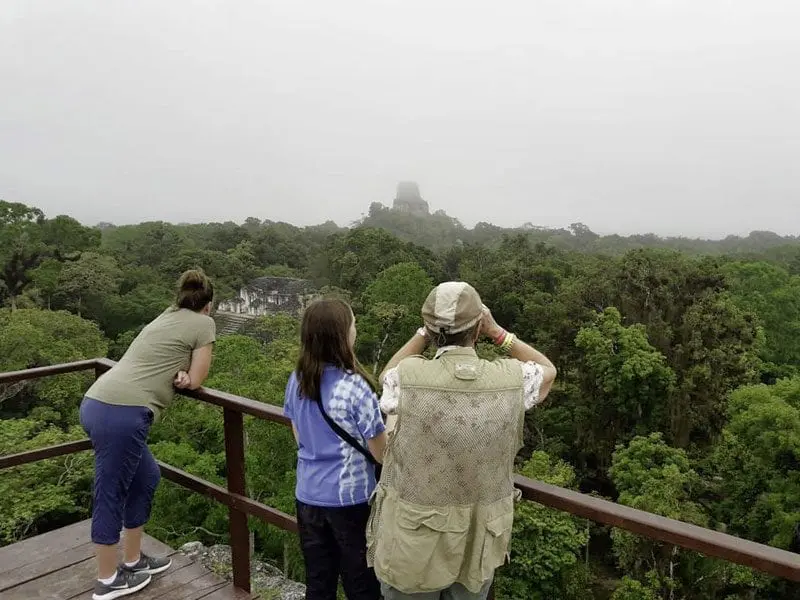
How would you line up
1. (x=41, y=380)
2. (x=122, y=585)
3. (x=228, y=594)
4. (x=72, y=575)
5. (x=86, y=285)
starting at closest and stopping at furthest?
(x=122, y=585), (x=228, y=594), (x=72, y=575), (x=41, y=380), (x=86, y=285)

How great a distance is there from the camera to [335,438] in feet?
6.48

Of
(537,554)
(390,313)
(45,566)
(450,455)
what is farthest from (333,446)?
(390,313)

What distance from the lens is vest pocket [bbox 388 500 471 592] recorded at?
161cm

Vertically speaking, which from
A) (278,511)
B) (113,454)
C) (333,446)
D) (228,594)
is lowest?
(228,594)

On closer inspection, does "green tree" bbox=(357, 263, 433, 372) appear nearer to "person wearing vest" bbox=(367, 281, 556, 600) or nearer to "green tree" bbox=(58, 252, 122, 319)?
"green tree" bbox=(58, 252, 122, 319)

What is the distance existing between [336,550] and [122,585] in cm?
129

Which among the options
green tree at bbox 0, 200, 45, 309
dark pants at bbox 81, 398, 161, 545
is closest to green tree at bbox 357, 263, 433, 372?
green tree at bbox 0, 200, 45, 309

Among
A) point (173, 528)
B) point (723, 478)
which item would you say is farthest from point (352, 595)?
point (723, 478)

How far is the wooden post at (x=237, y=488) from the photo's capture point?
267 centimetres

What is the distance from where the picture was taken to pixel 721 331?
20219mm

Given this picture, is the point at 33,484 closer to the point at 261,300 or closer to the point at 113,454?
the point at 113,454

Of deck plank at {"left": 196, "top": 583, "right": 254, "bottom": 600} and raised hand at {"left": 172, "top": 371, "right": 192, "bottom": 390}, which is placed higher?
raised hand at {"left": 172, "top": 371, "right": 192, "bottom": 390}

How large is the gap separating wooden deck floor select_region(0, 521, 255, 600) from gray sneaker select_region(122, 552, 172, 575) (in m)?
0.04

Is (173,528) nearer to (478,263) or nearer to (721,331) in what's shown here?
(721,331)
